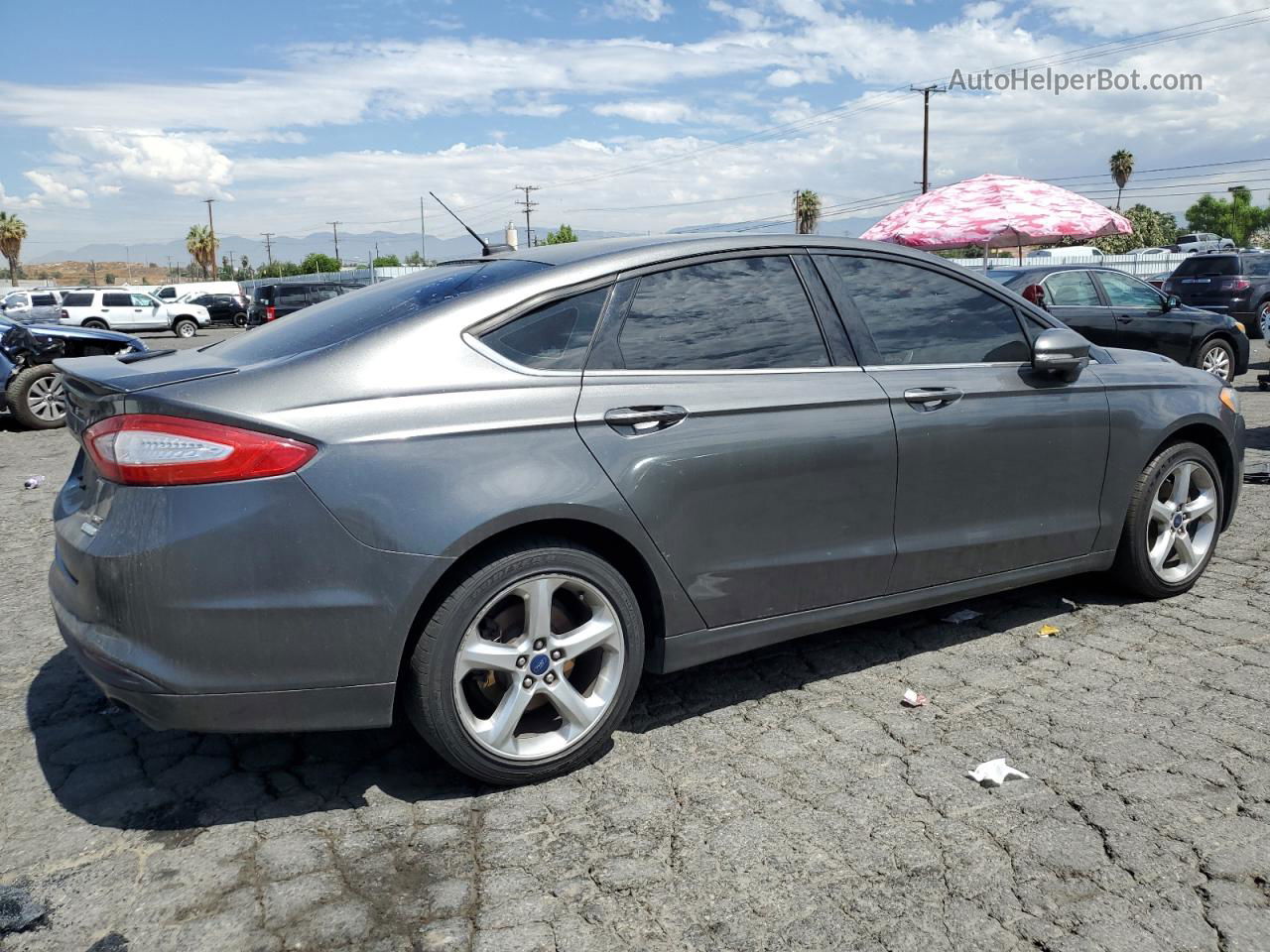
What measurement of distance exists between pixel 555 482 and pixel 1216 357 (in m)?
12.2

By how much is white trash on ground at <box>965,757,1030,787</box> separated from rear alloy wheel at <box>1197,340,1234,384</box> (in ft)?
36.0

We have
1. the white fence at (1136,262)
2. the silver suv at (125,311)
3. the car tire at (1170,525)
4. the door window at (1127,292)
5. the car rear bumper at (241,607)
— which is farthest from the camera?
the white fence at (1136,262)

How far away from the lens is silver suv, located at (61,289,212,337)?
3616cm

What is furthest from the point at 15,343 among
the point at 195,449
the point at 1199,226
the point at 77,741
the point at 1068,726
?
the point at 1199,226

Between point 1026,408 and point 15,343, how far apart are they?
36.4ft

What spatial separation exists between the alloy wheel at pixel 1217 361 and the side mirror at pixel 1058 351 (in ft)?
32.2

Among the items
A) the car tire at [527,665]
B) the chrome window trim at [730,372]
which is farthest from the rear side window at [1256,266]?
the car tire at [527,665]

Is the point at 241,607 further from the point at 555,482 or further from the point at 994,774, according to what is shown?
the point at 994,774

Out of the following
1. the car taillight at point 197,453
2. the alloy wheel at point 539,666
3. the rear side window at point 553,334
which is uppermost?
the rear side window at point 553,334

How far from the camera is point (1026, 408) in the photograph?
13.5 feet

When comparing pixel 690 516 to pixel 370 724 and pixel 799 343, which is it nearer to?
pixel 799 343

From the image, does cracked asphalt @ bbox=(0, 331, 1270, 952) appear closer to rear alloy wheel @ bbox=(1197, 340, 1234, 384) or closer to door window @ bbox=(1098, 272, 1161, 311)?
door window @ bbox=(1098, 272, 1161, 311)

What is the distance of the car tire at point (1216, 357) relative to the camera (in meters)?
12.6

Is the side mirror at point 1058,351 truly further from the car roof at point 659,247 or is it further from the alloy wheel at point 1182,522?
the alloy wheel at point 1182,522
